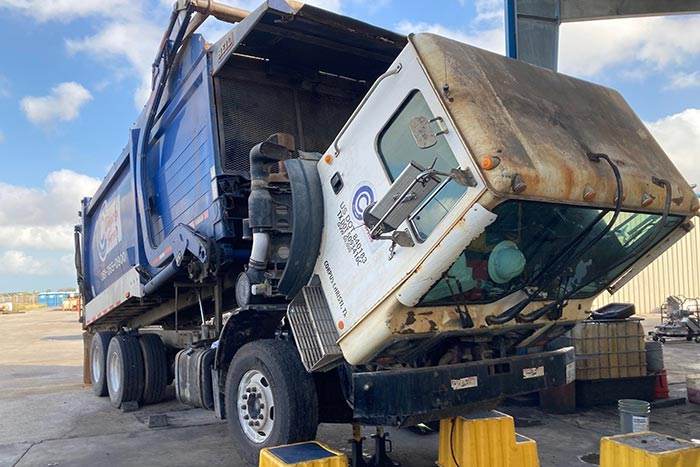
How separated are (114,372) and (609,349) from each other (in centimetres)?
609

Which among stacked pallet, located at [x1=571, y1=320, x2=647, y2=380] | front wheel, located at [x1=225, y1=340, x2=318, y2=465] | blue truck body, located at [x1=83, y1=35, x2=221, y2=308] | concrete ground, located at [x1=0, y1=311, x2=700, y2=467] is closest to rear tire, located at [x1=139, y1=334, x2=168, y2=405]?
concrete ground, located at [x1=0, y1=311, x2=700, y2=467]

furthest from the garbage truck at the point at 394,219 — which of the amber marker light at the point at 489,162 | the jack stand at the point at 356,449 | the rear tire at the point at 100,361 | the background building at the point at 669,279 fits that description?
the background building at the point at 669,279

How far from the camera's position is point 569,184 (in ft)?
11.0

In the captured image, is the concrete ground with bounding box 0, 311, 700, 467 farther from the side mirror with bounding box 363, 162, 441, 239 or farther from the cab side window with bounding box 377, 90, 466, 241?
the cab side window with bounding box 377, 90, 466, 241

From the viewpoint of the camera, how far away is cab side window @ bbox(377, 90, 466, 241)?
3291 mm

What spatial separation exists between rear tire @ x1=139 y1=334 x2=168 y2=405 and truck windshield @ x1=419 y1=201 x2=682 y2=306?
533 centimetres

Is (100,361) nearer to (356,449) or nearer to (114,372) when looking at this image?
(114,372)

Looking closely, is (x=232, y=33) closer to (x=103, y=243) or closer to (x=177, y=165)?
(x=177, y=165)

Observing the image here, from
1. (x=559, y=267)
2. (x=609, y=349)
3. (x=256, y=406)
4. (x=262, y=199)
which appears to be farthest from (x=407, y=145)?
(x=609, y=349)

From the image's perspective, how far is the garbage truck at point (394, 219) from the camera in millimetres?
3383

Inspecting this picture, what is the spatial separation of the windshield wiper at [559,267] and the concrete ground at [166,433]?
179 cm

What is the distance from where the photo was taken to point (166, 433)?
260 inches

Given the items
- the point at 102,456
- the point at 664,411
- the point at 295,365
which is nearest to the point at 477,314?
the point at 295,365

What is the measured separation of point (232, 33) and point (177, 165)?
1.62 meters
